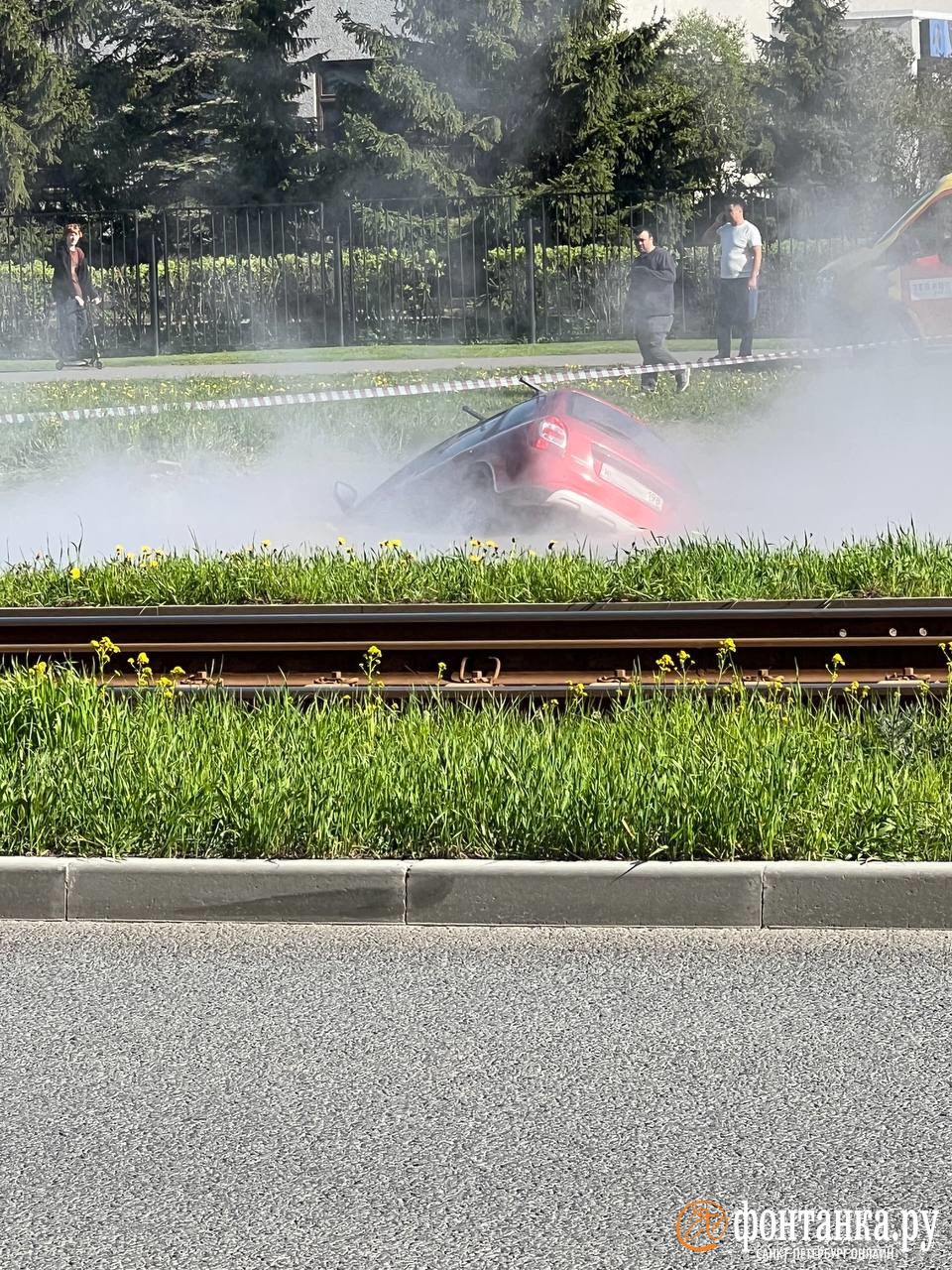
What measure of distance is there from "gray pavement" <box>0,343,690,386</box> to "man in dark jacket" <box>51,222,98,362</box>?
3.04 ft

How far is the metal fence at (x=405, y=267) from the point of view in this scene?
22.2 metres

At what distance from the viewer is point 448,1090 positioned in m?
4.13

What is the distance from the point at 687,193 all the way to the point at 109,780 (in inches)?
694

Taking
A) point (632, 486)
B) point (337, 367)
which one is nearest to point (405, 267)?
point (337, 367)

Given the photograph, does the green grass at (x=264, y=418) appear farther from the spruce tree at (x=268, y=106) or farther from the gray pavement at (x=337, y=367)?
the spruce tree at (x=268, y=106)

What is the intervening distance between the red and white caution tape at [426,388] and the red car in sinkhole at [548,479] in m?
5.70

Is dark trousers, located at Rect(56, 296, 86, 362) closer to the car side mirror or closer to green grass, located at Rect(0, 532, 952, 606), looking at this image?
the car side mirror

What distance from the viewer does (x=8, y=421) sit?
1869 cm

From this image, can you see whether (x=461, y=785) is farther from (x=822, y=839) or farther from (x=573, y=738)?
(x=822, y=839)

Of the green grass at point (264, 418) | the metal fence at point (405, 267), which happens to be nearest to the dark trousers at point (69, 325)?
the metal fence at point (405, 267)

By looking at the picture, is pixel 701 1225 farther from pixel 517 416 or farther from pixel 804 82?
pixel 804 82

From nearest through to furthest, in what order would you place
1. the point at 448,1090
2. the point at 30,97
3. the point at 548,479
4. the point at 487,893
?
the point at 448,1090, the point at 487,893, the point at 548,479, the point at 30,97

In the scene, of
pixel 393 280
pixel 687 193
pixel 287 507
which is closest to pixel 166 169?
pixel 393 280

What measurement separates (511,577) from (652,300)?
1018 cm
